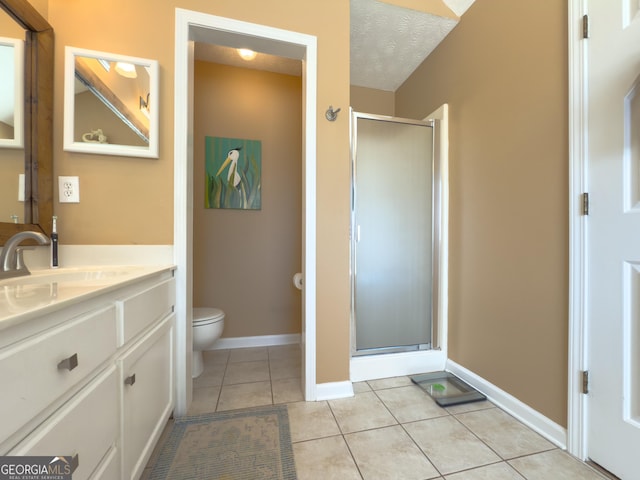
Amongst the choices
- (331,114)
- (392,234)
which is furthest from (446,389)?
(331,114)

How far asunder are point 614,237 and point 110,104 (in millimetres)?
2365

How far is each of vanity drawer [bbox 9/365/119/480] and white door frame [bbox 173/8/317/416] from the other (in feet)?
2.01

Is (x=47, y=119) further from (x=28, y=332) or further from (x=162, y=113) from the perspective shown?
(x=28, y=332)

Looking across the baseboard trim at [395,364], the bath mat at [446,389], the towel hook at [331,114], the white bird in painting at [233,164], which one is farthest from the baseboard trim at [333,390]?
the white bird in painting at [233,164]

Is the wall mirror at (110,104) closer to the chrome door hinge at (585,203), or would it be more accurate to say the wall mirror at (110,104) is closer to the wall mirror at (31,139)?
the wall mirror at (31,139)

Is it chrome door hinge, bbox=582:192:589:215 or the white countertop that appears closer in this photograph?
the white countertop

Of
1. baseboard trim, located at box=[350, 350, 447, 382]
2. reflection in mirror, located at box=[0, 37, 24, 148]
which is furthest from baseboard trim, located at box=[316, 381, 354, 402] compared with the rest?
reflection in mirror, located at box=[0, 37, 24, 148]

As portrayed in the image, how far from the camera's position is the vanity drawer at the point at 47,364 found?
0.47 metres

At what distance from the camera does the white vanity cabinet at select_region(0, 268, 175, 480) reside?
493 mm

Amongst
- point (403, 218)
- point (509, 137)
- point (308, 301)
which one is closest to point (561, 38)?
point (509, 137)

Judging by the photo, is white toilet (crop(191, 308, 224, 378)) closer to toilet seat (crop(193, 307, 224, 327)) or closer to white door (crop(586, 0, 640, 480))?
toilet seat (crop(193, 307, 224, 327))

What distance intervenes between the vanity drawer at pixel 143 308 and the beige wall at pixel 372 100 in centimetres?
231

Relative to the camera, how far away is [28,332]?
0.52m

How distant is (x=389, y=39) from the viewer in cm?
202
